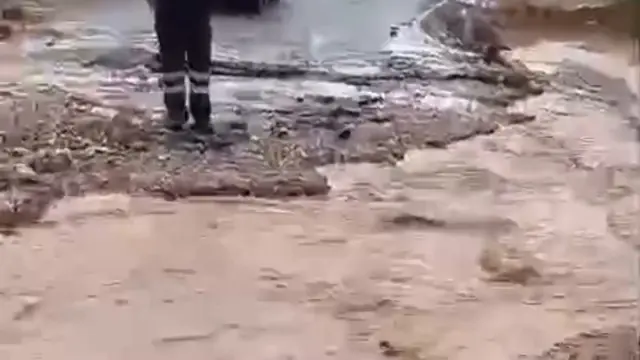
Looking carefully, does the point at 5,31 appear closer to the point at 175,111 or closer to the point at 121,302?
the point at 175,111

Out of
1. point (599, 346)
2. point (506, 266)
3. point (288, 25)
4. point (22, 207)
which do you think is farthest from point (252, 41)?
point (599, 346)

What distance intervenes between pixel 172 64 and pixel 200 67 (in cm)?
4

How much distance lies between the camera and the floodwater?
39.7 inches

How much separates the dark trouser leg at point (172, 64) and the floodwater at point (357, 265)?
0.18 meters

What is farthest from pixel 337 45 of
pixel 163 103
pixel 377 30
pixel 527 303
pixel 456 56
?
pixel 527 303

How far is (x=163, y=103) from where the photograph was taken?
135cm

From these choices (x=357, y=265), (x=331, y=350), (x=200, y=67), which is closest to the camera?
(x=331, y=350)

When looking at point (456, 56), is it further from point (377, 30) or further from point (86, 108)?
point (86, 108)

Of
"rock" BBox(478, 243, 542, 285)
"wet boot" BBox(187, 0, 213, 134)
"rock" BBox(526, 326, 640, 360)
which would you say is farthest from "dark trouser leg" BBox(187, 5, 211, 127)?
"rock" BBox(526, 326, 640, 360)

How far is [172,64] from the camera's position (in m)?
1.34

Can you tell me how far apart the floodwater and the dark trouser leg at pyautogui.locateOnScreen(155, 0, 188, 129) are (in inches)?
7.1

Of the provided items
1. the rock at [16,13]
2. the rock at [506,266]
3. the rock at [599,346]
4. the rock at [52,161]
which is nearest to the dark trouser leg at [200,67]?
the rock at [52,161]

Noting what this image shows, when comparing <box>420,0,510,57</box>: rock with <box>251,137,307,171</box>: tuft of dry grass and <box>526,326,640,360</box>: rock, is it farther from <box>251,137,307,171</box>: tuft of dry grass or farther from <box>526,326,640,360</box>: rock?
<box>526,326,640,360</box>: rock

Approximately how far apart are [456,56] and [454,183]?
0.97 feet
